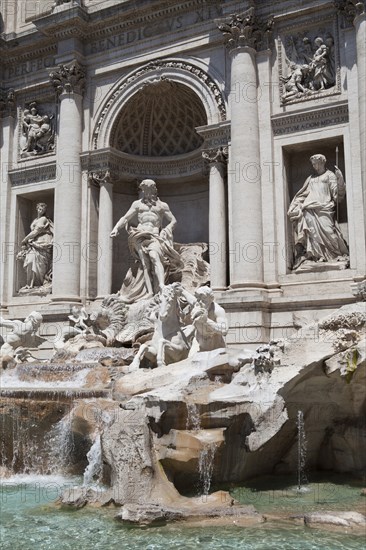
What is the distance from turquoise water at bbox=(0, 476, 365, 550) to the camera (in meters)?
6.74

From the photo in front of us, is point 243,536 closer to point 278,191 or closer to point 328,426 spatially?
point 328,426

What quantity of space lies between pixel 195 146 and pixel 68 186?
403cm

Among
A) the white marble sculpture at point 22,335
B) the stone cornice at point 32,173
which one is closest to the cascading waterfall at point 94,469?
the white marble sculpture at point 22,335

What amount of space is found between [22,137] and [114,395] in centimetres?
1255

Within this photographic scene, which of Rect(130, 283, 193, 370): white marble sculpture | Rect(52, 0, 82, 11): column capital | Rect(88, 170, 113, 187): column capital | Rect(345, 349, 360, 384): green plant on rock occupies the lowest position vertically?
Rect(345, 349, 360, 384): green plant on rock

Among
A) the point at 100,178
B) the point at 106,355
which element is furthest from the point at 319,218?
the point at 100,178

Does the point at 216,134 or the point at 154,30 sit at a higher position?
the point at 154,30

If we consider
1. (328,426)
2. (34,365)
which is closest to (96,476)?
(328,426)

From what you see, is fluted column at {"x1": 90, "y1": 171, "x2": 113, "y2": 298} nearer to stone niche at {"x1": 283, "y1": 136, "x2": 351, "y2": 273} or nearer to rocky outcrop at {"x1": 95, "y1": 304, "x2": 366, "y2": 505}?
stone niche at {"x1": 283, "y1": 136, "x2": 351, "y2": 273}

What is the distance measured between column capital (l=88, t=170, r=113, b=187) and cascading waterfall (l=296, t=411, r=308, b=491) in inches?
427

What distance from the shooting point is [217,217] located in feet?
53.4

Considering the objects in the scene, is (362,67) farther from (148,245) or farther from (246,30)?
(148,245)

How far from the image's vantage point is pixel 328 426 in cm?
990

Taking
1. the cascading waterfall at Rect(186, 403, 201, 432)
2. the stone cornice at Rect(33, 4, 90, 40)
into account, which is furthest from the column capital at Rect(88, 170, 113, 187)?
the cascading waterfall at Rect(186, 403, 201, 432)
